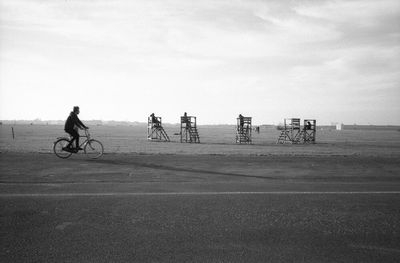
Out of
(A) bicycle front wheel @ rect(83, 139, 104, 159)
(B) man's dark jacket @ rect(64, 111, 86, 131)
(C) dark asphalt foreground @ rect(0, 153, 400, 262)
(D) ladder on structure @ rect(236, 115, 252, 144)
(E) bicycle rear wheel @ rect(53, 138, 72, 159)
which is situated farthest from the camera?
(D) ladder on structure @ rect(236, 115, 252, 144)

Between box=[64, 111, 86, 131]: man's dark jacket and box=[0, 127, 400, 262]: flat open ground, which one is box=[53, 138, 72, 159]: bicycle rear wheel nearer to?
box=[64, 111, 86, 131]: man's dark jacket

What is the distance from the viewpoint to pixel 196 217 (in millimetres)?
5539

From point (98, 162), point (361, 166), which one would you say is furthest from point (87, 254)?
point (361, 166)

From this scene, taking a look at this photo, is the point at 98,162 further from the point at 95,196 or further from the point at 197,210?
the point at 197,210

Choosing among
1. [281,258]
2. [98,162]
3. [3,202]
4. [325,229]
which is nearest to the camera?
[281,258]

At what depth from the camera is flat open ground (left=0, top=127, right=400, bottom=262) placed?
4.13 metres

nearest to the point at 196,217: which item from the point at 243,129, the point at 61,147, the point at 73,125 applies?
the point at 73,125

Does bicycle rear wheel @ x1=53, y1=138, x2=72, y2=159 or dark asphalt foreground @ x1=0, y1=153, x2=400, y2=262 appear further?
bicycle rear wheel @ x1=53, y1=138, x2=72, y2=159

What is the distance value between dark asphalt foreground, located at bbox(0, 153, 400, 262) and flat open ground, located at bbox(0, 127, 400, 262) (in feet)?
0.05

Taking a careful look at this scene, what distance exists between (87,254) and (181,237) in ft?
4.02

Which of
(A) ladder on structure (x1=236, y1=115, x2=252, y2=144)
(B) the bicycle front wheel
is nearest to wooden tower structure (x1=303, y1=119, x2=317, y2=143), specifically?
(A) ladder on structure (x1=236, y1=115, x2=252, y2=144)

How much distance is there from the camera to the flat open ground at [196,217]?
4129mm

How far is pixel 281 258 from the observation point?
399 centimetres

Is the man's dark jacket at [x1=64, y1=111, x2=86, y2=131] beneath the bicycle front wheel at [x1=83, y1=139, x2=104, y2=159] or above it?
above
